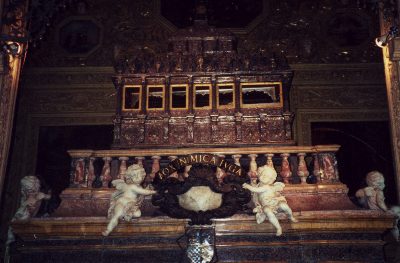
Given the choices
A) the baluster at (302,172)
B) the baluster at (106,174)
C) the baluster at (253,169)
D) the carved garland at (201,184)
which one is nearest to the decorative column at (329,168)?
the baluster at (302,172)

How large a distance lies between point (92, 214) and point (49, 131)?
3.93 meters

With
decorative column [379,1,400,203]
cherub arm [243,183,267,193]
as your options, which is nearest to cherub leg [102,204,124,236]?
cherub arm [243,183,267,193]

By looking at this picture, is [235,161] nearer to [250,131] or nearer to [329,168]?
[329,168]

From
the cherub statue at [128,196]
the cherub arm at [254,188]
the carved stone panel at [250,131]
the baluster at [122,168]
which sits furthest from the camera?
the carved stone panel at [250,131]

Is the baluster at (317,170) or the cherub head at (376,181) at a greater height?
the baluster at (317,170)

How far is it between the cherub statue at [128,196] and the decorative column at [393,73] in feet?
10.2

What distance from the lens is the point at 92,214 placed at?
20.8 feet

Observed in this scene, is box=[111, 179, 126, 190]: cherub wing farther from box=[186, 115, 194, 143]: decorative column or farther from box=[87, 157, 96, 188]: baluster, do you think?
box=[186, 115, 194, 143]: decorative column

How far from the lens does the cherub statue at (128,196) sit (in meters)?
5.86

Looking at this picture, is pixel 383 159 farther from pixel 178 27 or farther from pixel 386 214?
pixel 178 27

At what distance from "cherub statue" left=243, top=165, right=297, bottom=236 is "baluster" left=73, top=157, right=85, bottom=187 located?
2.35 meters

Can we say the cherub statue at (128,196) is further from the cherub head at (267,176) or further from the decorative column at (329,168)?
the decorative column at (329,168)

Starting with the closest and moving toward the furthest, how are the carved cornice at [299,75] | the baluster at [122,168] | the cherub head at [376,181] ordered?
the cherub head at [376,181] < the baluster at [122,168] < the carved cornice at [299,75]

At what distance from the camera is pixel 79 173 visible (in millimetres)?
6641
